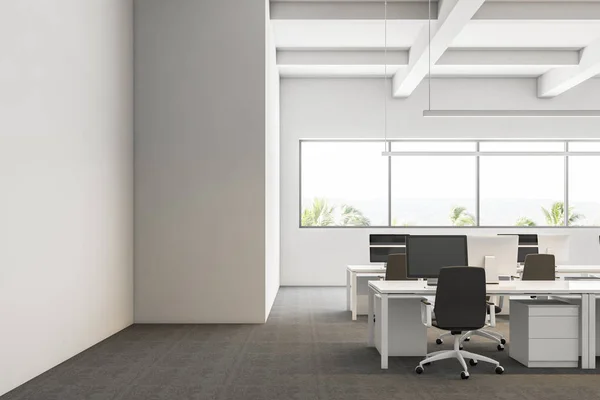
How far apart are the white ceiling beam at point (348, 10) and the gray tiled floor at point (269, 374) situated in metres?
4.52

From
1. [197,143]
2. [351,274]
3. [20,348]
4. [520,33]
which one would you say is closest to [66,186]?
[20,348]

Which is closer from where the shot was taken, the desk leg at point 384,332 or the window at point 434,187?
the desk leg at point 384,332

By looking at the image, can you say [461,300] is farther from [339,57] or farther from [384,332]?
[339,57]

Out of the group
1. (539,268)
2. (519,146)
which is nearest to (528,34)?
(519,146)

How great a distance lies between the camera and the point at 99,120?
734 centimetres

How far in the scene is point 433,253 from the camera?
6570mm

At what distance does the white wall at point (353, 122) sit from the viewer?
13.4 metres

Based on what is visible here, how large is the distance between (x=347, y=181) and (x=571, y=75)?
4.83 meters

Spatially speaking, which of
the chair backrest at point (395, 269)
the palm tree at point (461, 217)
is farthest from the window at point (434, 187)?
the chair backrest at point (395, 269)

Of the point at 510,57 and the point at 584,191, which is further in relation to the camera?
the point at 584,191

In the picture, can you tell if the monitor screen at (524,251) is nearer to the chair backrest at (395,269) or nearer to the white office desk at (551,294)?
the chair backrest at (395,269)

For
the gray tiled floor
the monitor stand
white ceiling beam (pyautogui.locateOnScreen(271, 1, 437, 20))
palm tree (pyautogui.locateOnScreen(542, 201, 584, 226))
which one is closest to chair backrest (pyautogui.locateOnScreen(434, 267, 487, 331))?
the gray tiled floor

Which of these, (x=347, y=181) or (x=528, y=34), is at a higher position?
(x=528, y=34)

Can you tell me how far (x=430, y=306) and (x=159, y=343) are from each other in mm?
3179
